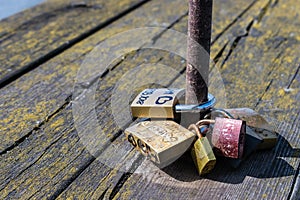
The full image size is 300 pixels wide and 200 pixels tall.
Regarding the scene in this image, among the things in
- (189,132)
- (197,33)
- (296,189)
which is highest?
(197,33)

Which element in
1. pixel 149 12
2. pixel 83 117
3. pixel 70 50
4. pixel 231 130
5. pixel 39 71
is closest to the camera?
pixel 231 130

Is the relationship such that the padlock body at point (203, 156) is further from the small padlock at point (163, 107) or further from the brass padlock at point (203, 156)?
the small padlock at point (163, 107)

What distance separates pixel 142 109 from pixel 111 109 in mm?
273

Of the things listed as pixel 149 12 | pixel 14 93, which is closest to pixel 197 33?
pixel 14 93

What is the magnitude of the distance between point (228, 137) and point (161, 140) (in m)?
0.15

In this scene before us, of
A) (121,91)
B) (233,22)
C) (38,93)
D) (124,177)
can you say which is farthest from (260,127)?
(233,22)

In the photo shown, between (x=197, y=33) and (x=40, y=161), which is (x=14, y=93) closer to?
(x=40, y=161)

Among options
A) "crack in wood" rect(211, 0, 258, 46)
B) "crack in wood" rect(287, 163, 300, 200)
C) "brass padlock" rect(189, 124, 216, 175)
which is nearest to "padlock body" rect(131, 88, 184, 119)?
"brass padlock" rect(189, 124, 216, 175)

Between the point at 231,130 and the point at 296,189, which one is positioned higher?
the point at 231,130

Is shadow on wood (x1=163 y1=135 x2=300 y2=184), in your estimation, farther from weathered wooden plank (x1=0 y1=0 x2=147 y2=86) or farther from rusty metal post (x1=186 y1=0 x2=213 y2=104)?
weathered wooden plank (x1=0 y1=0 x2=147 y2=86)

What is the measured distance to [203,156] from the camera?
3.45 feet

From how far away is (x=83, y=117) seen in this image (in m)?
1.37

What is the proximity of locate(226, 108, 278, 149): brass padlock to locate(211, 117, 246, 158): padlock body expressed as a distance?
0.35 ft

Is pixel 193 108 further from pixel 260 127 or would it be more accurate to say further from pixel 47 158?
pixel 47 158
